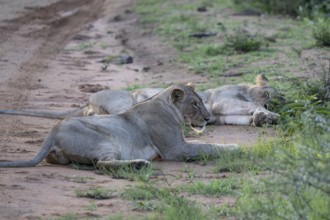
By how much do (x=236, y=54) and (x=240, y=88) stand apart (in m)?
3.65

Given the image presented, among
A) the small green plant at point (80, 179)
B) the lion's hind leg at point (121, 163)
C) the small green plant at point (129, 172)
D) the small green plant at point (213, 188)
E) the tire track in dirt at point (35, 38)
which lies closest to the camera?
the small green plant at point (213, 188)

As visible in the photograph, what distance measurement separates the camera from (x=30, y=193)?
19.8ft

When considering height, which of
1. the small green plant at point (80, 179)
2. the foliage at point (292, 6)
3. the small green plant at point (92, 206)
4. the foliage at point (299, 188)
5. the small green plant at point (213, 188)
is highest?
the foliage at point (299, 188)

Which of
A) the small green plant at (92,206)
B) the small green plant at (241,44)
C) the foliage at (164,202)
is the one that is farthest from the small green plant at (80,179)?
the small green plant at (241,44)

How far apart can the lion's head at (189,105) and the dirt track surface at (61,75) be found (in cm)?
63

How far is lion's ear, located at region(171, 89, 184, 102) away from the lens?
8.16 meters

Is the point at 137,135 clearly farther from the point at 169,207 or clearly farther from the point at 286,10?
the point at 286,10

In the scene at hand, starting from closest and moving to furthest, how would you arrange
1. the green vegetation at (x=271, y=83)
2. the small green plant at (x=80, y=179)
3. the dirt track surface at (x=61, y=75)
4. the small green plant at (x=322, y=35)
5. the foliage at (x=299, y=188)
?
1. the foliage at (x=299, y=188)
2. the green vegetation at (x=271, y=83)
3. the dirt track surface at (x=61, y=75)
4. the small green plant at (x=80, y=179)
5. the small green plant at (x=322, y=35)

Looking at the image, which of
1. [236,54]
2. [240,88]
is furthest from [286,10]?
[240,88]

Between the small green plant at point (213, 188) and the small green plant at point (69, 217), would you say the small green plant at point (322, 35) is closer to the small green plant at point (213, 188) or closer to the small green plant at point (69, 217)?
the small green plant at point (213, 188)

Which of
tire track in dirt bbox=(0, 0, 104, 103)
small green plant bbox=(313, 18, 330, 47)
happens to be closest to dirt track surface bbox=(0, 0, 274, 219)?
tire track in dirt bbox=(0, 0, 104, 103)

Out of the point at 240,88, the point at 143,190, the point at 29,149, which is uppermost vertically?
the point at 143,190

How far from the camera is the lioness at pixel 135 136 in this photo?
23.2 feet

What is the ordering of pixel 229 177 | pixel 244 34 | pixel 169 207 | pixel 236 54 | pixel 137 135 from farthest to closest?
pixel 244 34 → pixel 236 54 → pixel 137 135 → pixel 229 177 → pixel 169 207
